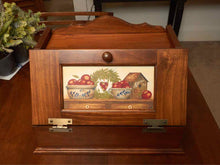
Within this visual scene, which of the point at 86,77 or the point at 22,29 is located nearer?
the point at 86,77

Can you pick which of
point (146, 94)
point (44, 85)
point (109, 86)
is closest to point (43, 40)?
point (44, 85)

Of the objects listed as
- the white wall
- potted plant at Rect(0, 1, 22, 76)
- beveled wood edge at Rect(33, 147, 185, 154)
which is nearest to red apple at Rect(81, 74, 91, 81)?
beveled wood edge at Rect(33, 147, 185, 154)

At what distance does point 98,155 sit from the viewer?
0.85 metres

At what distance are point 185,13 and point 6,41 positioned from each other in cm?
277

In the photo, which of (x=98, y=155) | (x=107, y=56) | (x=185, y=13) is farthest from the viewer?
(x=185, y=13)

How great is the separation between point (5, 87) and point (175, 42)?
814 mm

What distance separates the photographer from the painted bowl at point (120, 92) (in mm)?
781

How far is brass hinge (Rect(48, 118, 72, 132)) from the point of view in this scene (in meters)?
0.80

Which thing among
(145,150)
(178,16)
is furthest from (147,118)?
(178,16)

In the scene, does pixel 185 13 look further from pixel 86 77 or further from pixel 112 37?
pixel 86 77

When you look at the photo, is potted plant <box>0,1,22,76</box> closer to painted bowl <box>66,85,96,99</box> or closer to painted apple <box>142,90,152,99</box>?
painted bowl <box>66,85,96,99</box>

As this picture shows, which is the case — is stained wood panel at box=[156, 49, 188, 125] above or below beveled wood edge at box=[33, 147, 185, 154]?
above

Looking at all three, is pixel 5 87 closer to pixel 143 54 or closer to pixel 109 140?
pixel 109 140

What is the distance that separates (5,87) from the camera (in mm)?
1206
